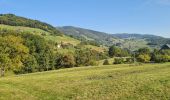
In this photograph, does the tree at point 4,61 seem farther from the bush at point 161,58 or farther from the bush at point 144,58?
the bush at point 144,58

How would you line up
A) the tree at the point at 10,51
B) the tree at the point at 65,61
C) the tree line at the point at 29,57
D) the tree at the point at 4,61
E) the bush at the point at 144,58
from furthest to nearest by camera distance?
the bush at the point at 144,58
the tree at the point at 65,61
the tree line at the point at 29,57
the tree at the point at 10,51
the tree at the point at 4,61

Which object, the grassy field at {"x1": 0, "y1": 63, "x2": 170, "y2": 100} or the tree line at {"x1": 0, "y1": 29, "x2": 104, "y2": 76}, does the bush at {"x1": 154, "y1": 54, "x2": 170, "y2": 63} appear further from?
the grassy field at {"x1": 0, "y1": 63, "x2": 170, "y2": 100}

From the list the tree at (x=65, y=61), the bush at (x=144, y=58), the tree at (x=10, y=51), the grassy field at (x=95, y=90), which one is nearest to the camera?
the grassy field at (x=95, y=90)

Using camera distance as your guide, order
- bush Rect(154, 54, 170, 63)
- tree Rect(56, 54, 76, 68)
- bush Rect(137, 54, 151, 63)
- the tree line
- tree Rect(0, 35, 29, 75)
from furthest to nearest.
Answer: bush Rect(137, 54, 151, 63) → bush Rect(154, 54, 170, 63) → tree Rect(56, 54, 76, 68) → the tree line → tree Rect(0, 35, 29, 75)

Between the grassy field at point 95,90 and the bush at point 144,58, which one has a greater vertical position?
the grassy field at point 95,90

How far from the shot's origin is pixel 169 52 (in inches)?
7407

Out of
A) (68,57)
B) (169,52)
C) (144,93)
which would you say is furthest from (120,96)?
(169,52)

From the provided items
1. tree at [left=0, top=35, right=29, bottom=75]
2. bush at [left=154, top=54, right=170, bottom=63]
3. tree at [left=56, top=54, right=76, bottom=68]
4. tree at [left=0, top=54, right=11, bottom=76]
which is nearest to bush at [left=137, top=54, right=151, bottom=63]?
bush at [left=154, top=54, right=170, bottom=63]

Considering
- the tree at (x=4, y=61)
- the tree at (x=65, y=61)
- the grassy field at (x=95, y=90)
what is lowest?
the tree at (x=65, y=61)

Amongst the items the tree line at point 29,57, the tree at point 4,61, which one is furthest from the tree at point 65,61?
the tree at point 4,61

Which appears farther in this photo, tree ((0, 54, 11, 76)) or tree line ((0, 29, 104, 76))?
tree line ((0, 29, 104, 76))

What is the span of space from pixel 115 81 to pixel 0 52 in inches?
2816

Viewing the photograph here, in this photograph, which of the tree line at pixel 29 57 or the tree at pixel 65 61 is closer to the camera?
the tree line at pixel 29 57

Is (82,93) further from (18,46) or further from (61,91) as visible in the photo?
(18,46)
